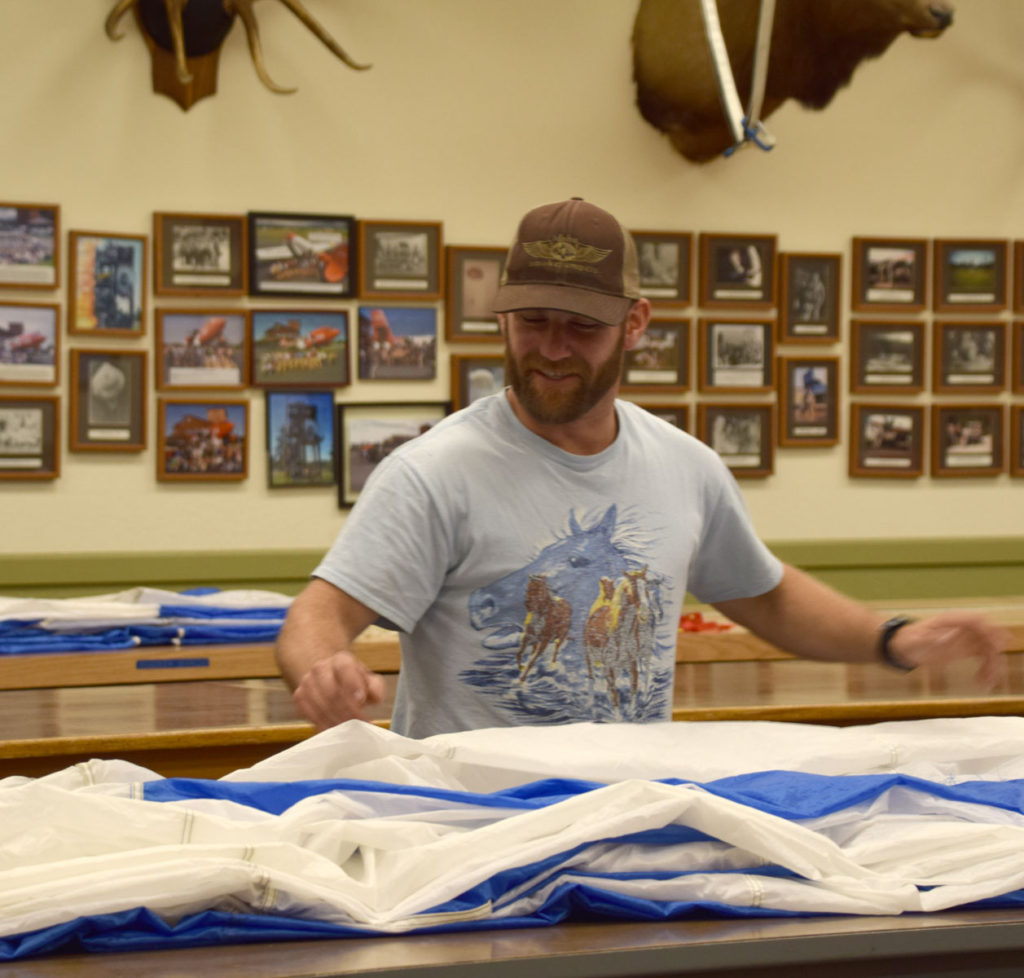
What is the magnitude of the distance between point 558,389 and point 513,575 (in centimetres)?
27

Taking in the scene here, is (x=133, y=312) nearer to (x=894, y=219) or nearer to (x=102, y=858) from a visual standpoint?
(x=894, y=219)

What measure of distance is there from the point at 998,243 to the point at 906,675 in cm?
254

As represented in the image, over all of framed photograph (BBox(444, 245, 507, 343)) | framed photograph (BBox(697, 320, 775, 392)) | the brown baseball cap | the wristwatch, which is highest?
framed photograph (BBox(444, 245, 507, 343))

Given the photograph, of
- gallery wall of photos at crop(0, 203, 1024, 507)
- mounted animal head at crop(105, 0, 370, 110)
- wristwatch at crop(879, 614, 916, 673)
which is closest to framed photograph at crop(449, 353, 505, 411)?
gallery wall of photos at crop(0, 203, 1024, 507)

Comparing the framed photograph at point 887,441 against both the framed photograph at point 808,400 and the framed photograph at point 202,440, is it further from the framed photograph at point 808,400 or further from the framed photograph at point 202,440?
the framed photograph at point 202,440

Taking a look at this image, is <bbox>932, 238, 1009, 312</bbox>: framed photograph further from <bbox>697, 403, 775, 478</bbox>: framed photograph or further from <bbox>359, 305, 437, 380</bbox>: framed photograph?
<bbox>359, 305, 437, 380</bbox>: framed photograph

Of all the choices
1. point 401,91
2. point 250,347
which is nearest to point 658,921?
point 250,347

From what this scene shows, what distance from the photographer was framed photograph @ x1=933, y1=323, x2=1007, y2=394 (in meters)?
4.69

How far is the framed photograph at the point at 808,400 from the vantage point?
4551mm

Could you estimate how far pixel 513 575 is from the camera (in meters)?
1.69

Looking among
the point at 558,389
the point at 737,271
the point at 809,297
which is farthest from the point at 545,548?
the point at 809,297

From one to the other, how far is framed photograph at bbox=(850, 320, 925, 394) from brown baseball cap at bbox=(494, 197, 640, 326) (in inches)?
117

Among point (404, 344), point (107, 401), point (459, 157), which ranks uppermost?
point (459, 157)

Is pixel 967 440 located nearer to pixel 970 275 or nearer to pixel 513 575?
pixel 970 275
